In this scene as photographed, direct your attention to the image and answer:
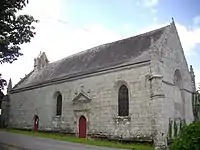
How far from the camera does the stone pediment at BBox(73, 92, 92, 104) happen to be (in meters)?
26.1

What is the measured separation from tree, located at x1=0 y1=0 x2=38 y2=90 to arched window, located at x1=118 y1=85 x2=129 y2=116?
37.0ft

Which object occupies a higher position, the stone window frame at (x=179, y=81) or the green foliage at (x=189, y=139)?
the stone window frame at (x=179, y=81)

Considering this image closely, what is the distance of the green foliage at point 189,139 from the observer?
6.40 meters

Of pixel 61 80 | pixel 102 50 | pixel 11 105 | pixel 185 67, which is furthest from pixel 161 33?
pixel 11 105

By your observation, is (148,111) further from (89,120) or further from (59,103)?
(59,103)

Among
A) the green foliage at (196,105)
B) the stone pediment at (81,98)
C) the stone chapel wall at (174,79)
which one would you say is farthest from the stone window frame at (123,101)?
the green foliage at (196,105)

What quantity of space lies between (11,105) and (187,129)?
1423 inches

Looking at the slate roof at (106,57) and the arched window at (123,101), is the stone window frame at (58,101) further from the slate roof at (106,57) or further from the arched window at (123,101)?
the arched window at (123,101)

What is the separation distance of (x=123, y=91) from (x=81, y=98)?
5.00 meters

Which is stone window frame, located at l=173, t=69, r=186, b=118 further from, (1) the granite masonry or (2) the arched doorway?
(2) the arched doorway

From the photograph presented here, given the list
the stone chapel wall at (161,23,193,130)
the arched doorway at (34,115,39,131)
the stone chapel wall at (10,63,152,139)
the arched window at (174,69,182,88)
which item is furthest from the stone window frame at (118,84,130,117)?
the arched doorway at (34,115,39,131)

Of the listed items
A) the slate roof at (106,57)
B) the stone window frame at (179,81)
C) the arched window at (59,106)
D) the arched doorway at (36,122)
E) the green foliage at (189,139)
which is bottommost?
the arched doorway at (36,122)

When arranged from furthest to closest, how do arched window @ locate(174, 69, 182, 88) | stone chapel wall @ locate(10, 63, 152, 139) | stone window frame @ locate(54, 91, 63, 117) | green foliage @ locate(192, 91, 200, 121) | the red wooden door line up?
stone window frame @ locate(54, 91, 63, 117)
green foliage @ locate(192, 91, 200, 121)
the red wooden door
arched window @ locate(174, 69, 182, 88)
stone chapel wall @ locate(10, 63, 152, 139)

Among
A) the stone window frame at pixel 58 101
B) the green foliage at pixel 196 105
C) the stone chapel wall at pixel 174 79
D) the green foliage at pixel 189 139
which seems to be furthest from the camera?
the stone window frame at pixel 58 101
